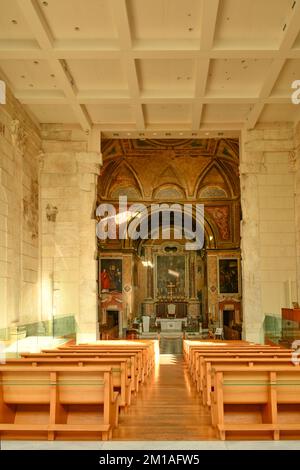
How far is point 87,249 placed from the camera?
18.6 metres

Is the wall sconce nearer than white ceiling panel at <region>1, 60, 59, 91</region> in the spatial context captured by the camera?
No

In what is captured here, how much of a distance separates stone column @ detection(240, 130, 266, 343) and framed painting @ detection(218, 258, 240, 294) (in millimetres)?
11400

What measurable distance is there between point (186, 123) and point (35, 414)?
575 inches

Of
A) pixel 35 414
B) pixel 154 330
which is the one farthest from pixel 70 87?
pixel 154 330

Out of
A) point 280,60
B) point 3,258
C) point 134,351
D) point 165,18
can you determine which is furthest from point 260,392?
point 280,60

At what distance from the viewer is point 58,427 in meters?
5.23

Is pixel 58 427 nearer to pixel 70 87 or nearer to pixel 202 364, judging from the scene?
pixel 202 364

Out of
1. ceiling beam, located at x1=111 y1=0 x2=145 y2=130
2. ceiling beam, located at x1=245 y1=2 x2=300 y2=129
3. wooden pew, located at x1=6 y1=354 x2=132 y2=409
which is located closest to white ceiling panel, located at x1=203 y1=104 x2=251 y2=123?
ceiling beam, located at x1=245 y1=2 x2=300 y2=129

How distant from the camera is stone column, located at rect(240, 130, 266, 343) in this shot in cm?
1833

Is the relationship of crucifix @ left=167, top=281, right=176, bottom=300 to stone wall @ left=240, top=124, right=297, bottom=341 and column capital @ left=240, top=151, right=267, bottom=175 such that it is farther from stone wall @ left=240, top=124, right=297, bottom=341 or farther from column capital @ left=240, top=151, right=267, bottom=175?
column capital @ left=240, top=151, right=267, bottom=175

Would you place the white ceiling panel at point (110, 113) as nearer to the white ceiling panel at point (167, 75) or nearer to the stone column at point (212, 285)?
the white ceiling panel at point (167, 75)

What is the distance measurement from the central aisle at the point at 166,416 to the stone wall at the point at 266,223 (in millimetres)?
8128

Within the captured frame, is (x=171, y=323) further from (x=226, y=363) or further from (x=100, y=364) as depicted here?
(x=100, y=364)

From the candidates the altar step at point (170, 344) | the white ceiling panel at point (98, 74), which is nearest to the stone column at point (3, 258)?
the white ceiling panel at point (98, 74)
